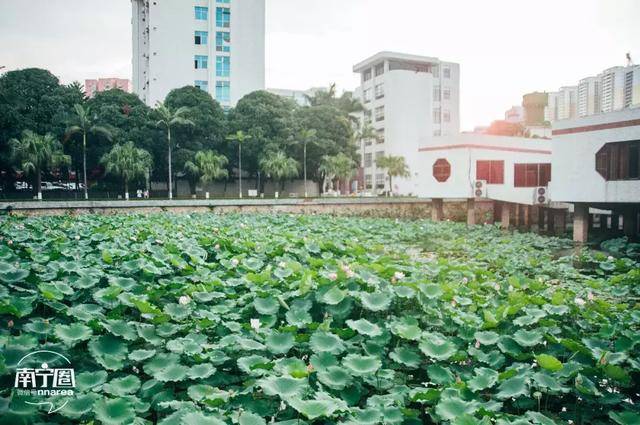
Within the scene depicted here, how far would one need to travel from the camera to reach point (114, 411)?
7.13ft

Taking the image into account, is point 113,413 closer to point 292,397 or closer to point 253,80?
point 292,397

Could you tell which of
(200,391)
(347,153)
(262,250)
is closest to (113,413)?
(200,391)

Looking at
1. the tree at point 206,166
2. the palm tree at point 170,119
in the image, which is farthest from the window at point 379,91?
the palm tree at point 170,119

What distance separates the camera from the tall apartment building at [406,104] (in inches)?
1693

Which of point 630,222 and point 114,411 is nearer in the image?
point 114,411

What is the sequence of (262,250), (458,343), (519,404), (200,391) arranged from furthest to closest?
(262,250)
(458,343)
(519,404)
(200,391)

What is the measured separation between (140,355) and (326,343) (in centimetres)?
113

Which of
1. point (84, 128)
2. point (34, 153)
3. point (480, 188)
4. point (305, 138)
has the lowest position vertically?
point (480, 188)

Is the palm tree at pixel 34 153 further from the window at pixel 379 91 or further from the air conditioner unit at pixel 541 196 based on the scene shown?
the window at pixel 379 91

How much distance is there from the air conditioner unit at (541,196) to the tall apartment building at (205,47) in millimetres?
25367

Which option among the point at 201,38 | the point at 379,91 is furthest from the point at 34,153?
the point at 379,91

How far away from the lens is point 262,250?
636cm

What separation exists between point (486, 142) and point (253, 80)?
75.1 ft

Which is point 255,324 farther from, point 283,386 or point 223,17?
point 223,17
